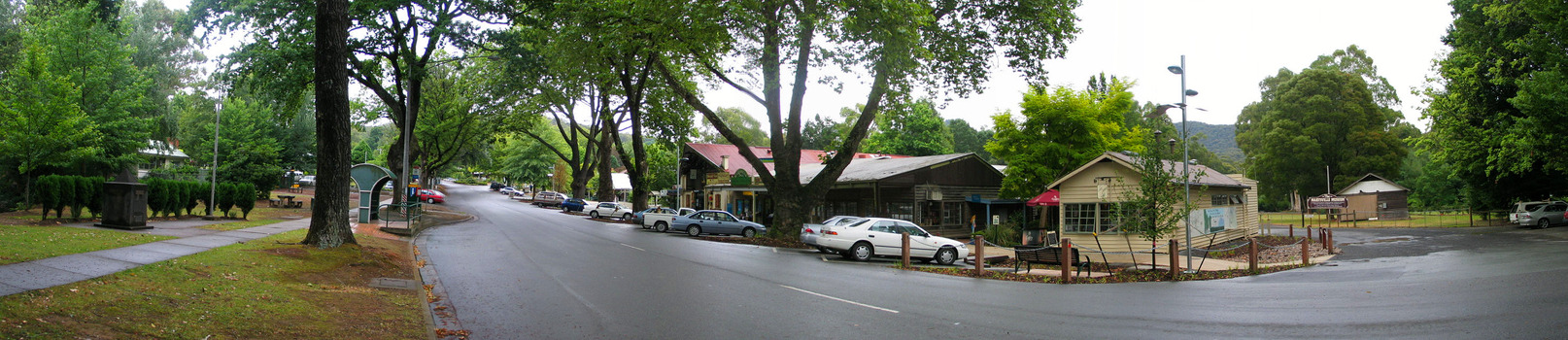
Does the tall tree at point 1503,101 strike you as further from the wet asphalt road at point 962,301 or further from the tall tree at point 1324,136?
the tall tree at point 1324,136

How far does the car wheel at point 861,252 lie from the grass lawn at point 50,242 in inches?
580

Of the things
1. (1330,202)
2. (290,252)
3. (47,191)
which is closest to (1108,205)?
(290,252)

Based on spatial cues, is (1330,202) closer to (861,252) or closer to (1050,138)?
(1050,138)

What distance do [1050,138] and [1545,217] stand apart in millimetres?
22075

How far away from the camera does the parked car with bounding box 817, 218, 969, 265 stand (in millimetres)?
20062

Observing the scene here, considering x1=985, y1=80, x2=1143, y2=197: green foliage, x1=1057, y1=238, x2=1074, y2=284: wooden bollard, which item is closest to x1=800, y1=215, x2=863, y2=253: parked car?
x1=1057, y1=238, x2=1074, y2=284: wooden bollard

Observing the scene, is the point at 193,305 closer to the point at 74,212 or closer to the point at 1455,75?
the point at 74,212

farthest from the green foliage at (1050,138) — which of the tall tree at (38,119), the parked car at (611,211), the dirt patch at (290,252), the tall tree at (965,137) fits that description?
the tall tree at (965,137)

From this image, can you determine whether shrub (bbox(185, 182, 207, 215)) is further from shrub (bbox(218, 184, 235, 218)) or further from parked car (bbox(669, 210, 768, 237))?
parked car (bbox(669, 210, 768, 237))

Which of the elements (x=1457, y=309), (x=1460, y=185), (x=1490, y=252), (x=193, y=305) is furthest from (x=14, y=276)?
(x=1460, y=185)

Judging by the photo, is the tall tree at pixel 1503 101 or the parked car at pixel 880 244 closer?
the parked car at pixel 880 244

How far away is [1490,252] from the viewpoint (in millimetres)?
19203

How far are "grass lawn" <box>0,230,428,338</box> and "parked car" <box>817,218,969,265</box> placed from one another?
1148cm

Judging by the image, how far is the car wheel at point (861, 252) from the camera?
66.0ft
